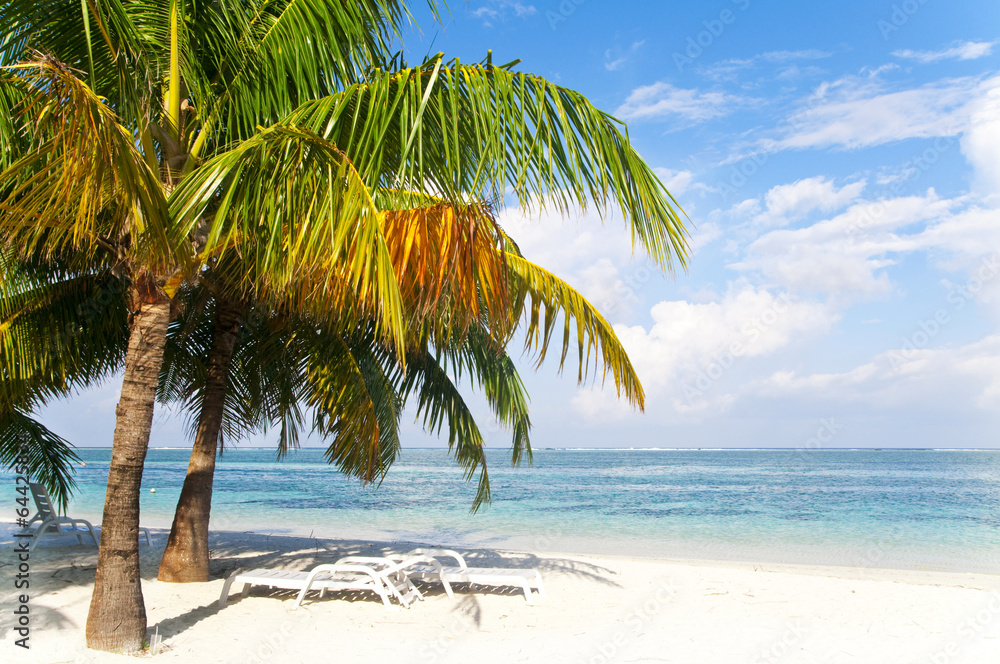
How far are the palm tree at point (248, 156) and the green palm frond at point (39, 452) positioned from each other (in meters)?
4.18

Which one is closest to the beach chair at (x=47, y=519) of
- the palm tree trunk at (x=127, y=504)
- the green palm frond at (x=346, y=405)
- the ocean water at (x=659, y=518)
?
the green palm frond at (x=346, y=405)

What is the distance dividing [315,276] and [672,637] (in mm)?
3881

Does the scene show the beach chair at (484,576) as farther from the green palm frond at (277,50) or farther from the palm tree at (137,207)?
the green palm frond at (277,50)

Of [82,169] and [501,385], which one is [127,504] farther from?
[501,385]

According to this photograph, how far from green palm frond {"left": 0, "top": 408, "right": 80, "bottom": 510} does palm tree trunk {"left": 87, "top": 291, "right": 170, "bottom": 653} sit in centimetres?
396

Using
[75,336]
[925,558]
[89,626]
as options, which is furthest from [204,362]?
[925,558]

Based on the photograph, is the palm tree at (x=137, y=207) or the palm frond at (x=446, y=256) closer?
the palm tree at (x=137, y=207)

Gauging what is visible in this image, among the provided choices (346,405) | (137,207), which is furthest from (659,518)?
(137,207)

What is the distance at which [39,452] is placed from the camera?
→ 8.02 metres

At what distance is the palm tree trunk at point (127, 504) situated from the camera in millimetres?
4020

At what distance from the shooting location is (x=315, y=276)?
383 cm

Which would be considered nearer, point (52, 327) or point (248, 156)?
point (248, 156)

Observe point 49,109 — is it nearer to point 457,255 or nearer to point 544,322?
point 457,255

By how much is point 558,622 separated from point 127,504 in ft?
11.4
